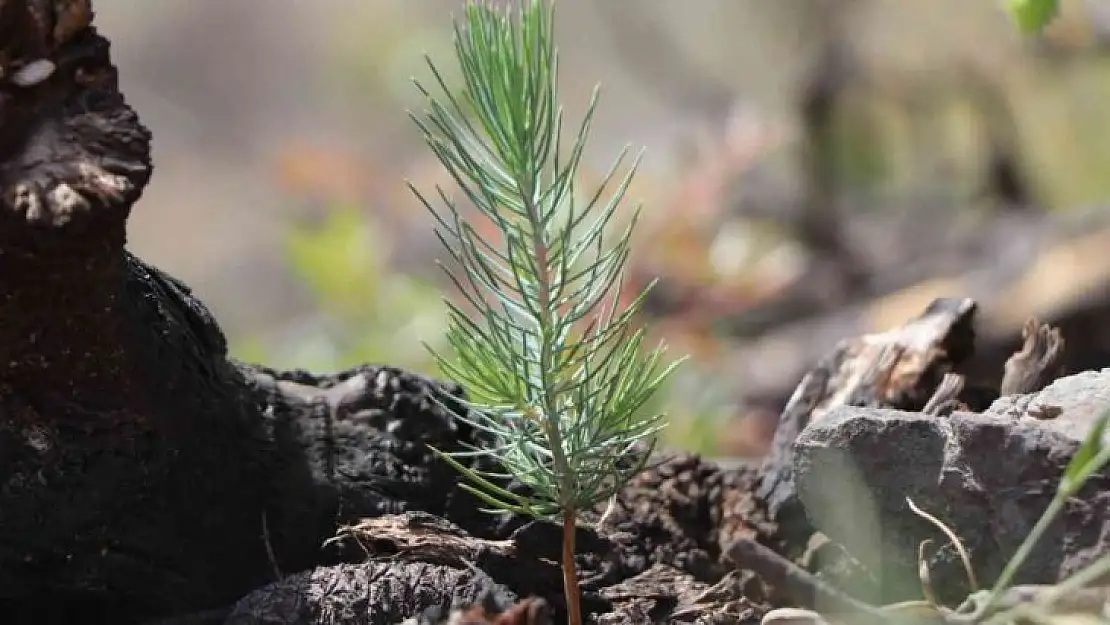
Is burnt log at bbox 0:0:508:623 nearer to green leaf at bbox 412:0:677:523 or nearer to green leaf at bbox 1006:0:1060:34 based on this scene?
green leaf at bbox 412:0:677:523

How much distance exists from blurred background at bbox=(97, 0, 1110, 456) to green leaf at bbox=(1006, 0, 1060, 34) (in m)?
1.18

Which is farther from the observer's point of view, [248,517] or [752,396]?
[752,396]

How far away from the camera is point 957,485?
68cm

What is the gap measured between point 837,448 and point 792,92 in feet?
9.21

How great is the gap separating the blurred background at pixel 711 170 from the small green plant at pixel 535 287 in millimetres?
1214

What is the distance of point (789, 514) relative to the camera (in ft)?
2.92

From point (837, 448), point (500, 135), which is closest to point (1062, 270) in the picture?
point (837, 448)

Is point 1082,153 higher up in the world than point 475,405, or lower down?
higher up

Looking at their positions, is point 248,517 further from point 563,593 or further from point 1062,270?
point 1062,270

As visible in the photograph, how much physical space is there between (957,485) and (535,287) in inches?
11.1

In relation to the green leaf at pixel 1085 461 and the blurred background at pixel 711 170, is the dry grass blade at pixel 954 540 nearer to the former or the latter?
the green leaf at pixel 1085 461

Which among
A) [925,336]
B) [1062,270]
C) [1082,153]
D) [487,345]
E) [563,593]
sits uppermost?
[1082,153]

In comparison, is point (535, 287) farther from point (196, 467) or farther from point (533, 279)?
point (196, 467)

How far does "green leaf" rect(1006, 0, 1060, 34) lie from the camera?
735mm
